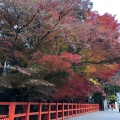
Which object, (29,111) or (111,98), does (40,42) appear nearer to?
(29,111)

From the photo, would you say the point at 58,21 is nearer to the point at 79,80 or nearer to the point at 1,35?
the point at 1,35

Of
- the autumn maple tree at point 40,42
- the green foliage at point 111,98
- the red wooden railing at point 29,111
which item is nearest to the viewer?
the red wooden railing at point 29,111

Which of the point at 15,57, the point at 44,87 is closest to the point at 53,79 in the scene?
the point at 44,87

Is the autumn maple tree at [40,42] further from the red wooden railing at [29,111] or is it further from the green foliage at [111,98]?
the green foliage at [111,98]

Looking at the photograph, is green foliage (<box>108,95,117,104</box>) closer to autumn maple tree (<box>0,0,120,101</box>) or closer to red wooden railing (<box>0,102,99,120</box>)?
red wooden railing (<box>0,102,99,120</box>)

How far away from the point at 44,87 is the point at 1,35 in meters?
3.12

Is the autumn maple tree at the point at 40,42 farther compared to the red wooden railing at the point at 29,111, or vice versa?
the autumn maple tree at the point at 40,42

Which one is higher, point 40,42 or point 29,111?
point 40,42

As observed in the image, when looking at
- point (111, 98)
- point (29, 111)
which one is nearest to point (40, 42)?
point (29, 111)

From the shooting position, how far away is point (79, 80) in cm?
1183

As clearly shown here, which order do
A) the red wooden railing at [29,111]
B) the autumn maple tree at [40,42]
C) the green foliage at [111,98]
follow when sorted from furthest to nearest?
1. the green foliage at [111,98]
2. the autumn maple tree at [40,42]
3. the red wooden railing at [29,111]

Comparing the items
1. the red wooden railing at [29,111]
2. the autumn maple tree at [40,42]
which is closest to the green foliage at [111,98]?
the red wooden railing at [29,111]

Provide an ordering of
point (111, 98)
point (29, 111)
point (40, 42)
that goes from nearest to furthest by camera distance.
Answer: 1. point (29, 111)
2. point (40, 42)
3. point (111, 98)

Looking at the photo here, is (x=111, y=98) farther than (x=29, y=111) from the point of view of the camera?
Yes
